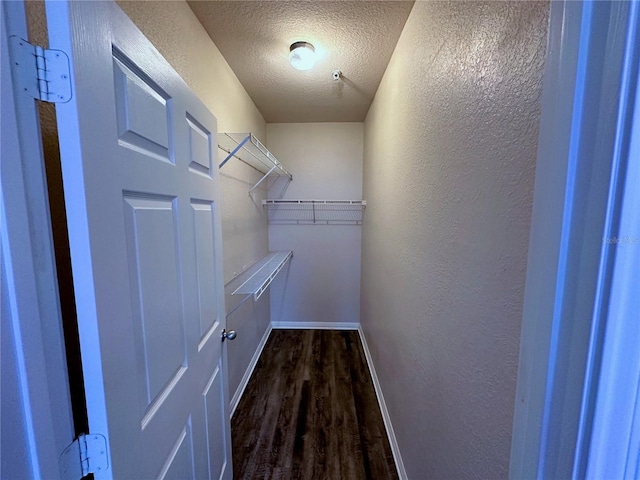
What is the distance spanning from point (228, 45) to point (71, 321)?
168 centimetres

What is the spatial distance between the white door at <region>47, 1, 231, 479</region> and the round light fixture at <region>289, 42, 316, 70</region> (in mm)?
814

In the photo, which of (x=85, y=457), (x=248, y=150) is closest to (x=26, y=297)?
(x=85, y=457)

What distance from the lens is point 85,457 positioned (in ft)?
1.72

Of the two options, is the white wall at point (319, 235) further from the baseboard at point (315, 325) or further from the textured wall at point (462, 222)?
the textured wall at point (462, 222)

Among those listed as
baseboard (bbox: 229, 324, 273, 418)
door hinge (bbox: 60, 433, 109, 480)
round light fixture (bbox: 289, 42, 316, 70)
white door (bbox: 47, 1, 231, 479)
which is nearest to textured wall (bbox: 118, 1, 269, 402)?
baseboard (bbox: 229, 324, 273, 418)

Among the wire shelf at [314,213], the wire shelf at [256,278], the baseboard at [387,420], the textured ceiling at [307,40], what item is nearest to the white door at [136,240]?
the wire shelf at [256,278]

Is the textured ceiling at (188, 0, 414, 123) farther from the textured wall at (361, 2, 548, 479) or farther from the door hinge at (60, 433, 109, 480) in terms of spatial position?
the door hinge at (60, 433, 109, 480)

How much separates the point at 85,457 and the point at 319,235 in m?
2.62

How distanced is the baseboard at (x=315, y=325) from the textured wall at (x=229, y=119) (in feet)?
0.85

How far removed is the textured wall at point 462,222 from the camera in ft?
1.86

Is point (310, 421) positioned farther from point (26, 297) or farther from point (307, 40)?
point (307, 40)

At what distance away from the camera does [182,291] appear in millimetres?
863

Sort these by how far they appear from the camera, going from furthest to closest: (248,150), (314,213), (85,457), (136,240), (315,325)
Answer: (315,325)
(314,213)
(248,150)
(136,240)
(85,457)

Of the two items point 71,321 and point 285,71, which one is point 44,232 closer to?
point 71,321
